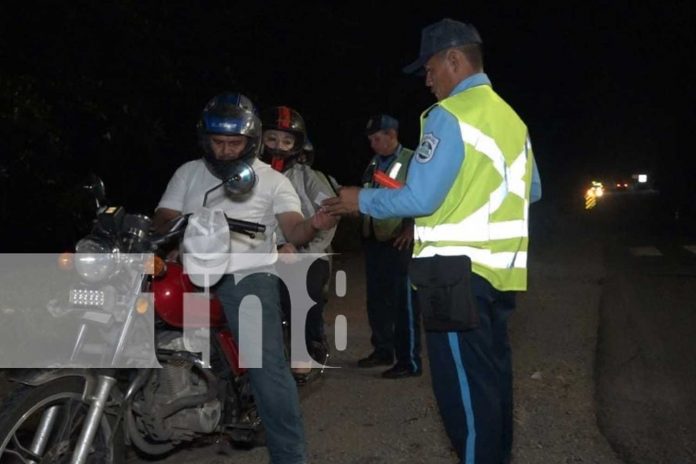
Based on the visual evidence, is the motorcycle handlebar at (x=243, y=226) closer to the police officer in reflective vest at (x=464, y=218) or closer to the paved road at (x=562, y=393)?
the police officer in reflective vest at (x=464, y=218)

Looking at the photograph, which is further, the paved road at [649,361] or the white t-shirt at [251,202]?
the paved road at [649,361]

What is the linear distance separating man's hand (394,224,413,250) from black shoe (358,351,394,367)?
96 centimetres

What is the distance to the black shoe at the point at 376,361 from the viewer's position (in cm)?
759

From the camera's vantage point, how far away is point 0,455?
355cm

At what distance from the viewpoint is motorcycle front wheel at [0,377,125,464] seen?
11.9 feet

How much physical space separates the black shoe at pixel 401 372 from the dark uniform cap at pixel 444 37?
12.2 feet

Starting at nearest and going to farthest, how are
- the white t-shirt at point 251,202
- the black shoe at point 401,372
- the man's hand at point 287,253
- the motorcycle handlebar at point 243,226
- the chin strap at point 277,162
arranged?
the motorcycle handlebar at point 243,226
the white t-shirt at point 251,202
the man's hand at point 287,253
the chin strap at point 277,162
the black shoe at point 401,372

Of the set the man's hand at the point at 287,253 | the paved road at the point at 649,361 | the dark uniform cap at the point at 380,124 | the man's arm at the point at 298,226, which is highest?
the dark uniform cap at the point at 380,124

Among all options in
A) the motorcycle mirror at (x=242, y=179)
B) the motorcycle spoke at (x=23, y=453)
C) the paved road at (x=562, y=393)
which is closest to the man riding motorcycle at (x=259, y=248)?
the motorcycle mirror at (x=242, y=179)

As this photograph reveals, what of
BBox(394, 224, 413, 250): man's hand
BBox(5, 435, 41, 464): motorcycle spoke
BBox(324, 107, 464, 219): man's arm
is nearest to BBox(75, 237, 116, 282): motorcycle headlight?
BBox(5, 435, 41, 464): motorcycle spoke

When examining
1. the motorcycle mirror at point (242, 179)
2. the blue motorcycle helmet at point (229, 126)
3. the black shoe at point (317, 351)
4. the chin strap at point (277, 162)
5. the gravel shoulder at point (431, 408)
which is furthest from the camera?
the chin strap at point (277, 162)

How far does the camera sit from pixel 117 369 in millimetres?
3936

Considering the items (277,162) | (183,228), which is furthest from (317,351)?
(183,228)

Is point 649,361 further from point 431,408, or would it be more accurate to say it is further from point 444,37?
point 444,37
